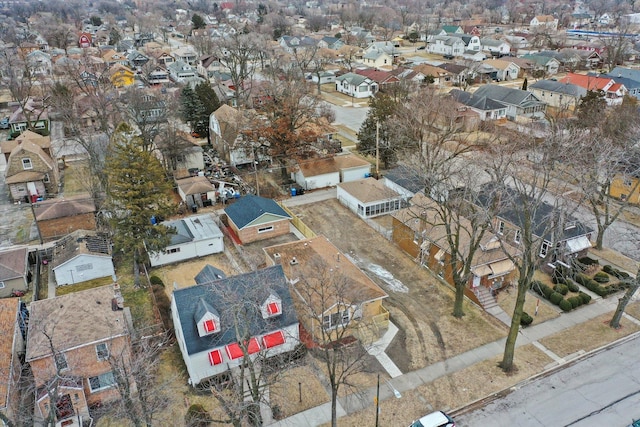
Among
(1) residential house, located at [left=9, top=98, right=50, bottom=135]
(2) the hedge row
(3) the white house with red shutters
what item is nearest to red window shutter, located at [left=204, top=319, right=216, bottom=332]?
(3) the white house with red shutters

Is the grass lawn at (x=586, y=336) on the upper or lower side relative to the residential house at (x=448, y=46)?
lower

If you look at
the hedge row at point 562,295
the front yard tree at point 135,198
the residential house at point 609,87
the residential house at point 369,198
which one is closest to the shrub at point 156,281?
the front yard tree at point 135,198

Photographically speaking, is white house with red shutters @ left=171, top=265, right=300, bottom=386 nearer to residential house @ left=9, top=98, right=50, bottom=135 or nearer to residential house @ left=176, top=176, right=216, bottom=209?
residential house @ left=176, top=176, right=216, bottom=209

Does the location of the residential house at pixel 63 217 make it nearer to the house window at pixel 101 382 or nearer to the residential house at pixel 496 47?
the house window at pixel 101 382

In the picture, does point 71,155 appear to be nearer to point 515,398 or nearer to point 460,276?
point 460,276

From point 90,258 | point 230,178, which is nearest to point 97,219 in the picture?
point 90,258

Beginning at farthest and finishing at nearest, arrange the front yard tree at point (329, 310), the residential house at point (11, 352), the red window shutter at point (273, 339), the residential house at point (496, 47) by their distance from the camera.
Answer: the residential house at point (496, 47)
the front yard tree at point (329, 310)
the red window shutter at point (273, 339)
the residential house at point (11, 352)

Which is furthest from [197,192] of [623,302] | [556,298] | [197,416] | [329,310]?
[623,302]

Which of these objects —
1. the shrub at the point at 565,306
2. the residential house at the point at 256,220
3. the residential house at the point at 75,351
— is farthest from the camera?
the residential house at the point at 256,220
